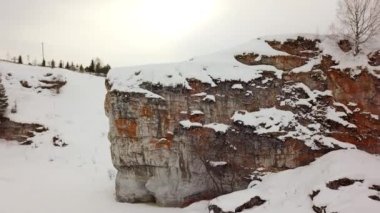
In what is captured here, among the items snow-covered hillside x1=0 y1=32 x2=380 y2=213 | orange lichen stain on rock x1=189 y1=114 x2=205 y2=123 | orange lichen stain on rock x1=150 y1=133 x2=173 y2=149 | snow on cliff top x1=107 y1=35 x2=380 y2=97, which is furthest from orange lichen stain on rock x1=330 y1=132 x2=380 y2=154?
orange lichen stain on rock x1=150 y1=133 x2=173 y2=149

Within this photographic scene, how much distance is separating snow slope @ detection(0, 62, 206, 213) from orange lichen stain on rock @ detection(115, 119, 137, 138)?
9.89 ft

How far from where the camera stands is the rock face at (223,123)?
17312 millimetres

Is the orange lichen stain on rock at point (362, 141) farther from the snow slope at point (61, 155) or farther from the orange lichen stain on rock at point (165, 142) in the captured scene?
the orange lichen stain on rock at point (165, 142)

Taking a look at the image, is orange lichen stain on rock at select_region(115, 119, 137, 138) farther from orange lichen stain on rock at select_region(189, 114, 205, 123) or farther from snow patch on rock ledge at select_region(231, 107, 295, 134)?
snow patch on rock ledge at select_region(231, 107, 295, 134)

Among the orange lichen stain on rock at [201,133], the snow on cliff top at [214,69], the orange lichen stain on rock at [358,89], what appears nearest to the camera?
the orange lichen stain on rock at [358,89]

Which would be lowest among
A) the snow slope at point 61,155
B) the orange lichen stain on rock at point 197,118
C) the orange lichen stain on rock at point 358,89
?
the snow slope at point 61,155

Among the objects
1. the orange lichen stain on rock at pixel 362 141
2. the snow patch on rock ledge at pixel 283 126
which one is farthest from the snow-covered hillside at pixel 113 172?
the orange lichen stain on rock at pixel 362 141

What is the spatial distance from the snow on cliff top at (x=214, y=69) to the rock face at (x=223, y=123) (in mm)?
148

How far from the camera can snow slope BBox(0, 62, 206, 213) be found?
17.3 metres

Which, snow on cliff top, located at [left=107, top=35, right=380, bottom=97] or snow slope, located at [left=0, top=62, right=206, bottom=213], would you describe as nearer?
snow slope, located at [left=0, top=62, right=206, bottom=213]

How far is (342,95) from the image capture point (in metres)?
17.5

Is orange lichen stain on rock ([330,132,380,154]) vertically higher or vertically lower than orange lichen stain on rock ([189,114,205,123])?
lower

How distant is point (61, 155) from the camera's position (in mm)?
27594

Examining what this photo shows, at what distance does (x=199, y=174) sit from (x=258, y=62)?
5.63 metres
